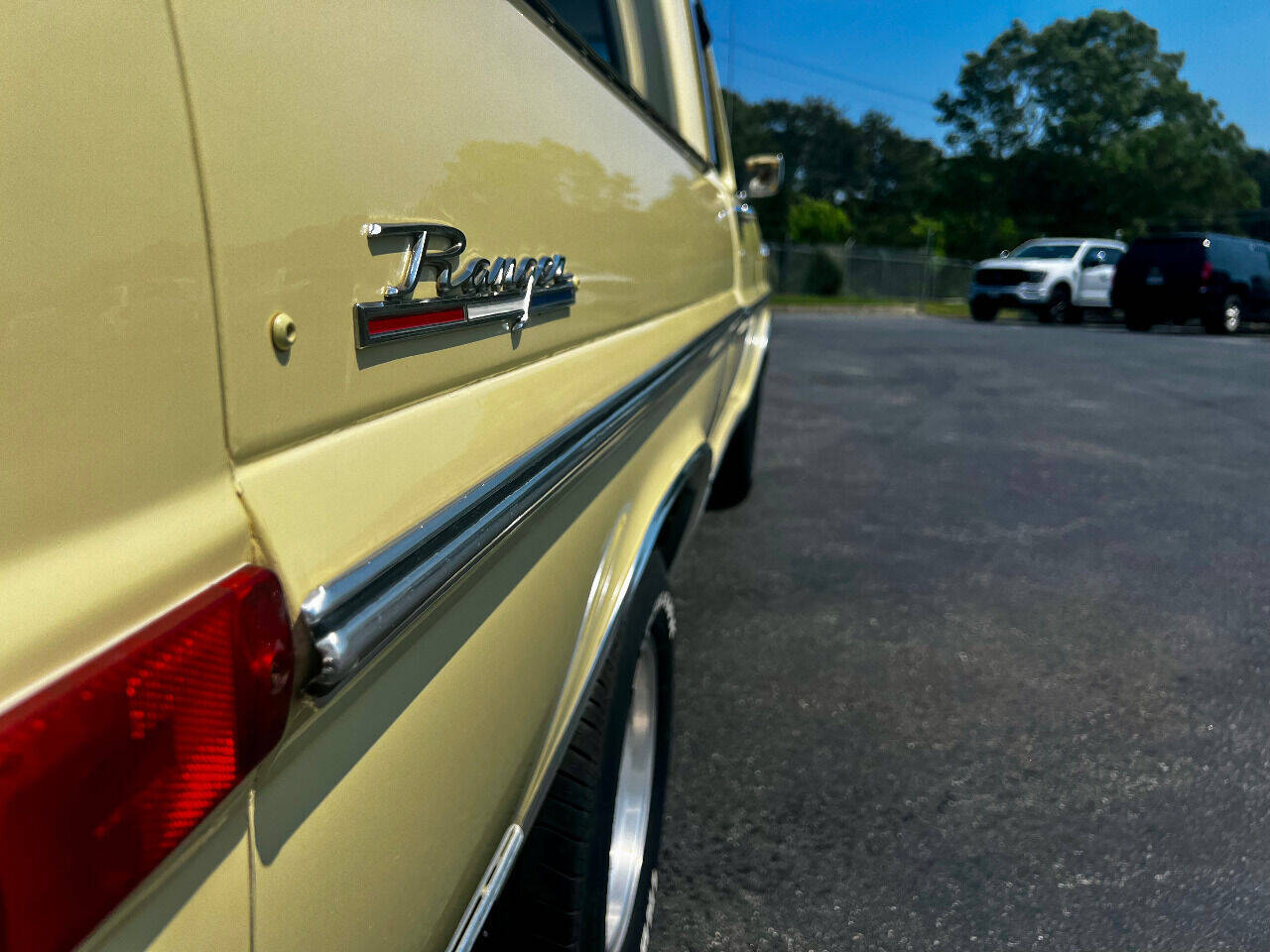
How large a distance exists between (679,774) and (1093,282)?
20675 millimetres

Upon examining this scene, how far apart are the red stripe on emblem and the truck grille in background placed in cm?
2123

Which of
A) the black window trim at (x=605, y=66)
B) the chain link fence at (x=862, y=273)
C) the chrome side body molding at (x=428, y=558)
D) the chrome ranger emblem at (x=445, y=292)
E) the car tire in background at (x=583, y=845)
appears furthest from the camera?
the chain link fence at (x=862, y=273)

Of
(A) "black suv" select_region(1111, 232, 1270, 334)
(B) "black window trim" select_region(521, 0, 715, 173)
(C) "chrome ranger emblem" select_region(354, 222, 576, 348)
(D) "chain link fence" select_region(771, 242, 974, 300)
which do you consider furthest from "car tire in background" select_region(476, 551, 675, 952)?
(D) "chain link fence" select_region(771, 242, 974, 300)

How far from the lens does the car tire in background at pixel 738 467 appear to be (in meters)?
4.74

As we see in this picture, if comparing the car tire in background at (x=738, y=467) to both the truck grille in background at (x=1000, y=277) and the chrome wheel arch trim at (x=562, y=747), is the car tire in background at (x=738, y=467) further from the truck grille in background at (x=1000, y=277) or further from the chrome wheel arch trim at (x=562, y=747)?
the truck grille in background at (x=1000, y=277)

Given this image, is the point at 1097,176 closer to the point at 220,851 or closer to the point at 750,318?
the point at 750,318

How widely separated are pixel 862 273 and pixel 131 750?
3243 cm

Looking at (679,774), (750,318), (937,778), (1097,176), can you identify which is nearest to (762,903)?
(679,774)

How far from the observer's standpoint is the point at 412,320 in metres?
0.90

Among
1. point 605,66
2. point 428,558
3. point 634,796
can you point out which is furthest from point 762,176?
point 428,558

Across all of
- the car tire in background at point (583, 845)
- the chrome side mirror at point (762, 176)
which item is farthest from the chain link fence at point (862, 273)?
the car tire in background at point (583, 845)

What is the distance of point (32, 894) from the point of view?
51cm

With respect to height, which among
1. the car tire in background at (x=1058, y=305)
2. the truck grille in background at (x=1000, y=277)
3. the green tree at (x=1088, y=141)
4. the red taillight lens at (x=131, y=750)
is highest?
the green tree at (x=1088, y=141)

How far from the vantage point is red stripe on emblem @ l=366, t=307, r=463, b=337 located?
2.76ft
